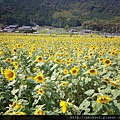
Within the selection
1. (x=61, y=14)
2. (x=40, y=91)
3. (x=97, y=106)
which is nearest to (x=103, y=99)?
(x=97, y=106)

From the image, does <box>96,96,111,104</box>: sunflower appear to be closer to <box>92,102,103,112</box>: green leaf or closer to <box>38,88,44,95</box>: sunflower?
<box>92,102,103,112</box>: green leaf

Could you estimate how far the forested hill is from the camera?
152 ft

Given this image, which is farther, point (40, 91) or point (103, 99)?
point (40, 91)

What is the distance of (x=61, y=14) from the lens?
7931cm

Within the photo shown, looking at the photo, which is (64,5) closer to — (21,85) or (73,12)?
(73,12)

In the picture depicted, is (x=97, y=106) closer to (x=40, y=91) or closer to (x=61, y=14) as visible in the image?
(x=40, y=91)

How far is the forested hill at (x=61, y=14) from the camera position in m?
46.3

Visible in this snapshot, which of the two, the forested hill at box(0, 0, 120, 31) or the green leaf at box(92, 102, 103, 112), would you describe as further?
the forested hill at box(0, 0, 120, 31)

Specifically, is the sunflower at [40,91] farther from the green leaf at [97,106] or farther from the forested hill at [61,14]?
the forested hill at [61,14]

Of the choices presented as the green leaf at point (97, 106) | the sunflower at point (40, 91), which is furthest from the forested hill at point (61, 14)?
the green leaf at point (97, 106)

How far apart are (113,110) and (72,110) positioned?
422 millimetres

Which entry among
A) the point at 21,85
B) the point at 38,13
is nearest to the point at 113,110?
the point at 21,85

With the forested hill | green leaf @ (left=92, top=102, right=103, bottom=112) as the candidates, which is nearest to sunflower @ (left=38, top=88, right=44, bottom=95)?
green leaf @ (left=92, top=102, right=103, bottom=112)

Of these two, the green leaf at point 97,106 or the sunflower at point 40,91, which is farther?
the sunflower at point 40,91
